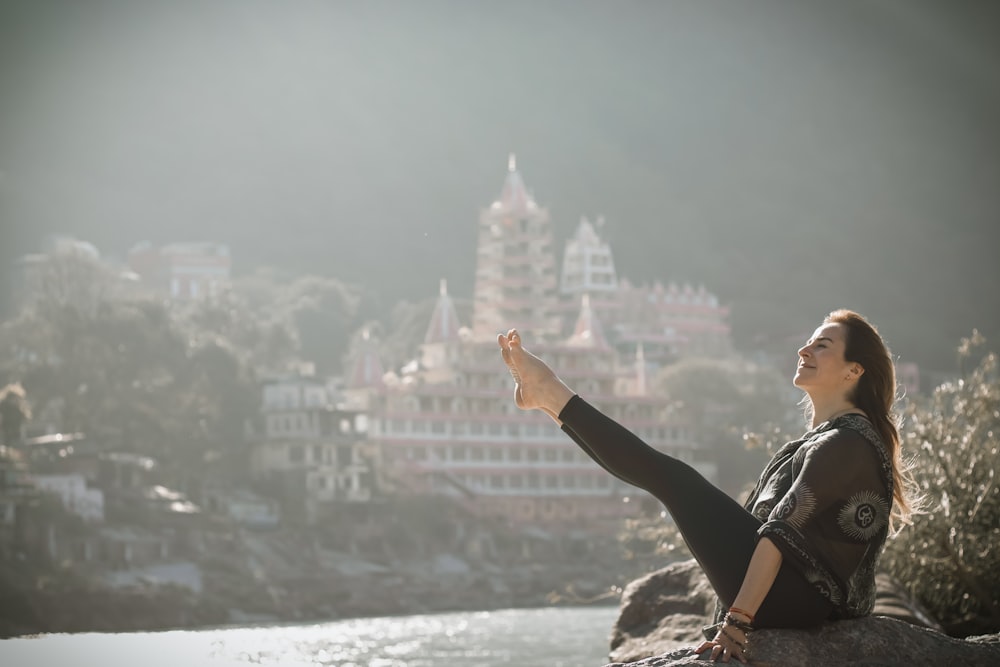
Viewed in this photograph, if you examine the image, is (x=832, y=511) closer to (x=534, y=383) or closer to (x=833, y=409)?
(x=833, y=409)

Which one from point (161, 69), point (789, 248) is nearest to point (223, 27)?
point (161, 69)

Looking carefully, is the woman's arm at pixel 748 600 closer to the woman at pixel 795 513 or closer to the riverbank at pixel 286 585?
the woman at pixel 795 513

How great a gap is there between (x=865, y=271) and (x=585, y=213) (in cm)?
811

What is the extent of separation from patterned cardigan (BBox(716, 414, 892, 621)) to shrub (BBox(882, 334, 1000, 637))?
2395 mm

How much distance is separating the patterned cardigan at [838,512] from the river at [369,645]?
1.62 metres

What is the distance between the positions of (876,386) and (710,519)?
0.90 feet

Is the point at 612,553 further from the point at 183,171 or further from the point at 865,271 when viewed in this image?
the point at 183,171

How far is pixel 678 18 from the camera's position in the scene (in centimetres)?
5119

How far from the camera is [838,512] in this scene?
1510 mm

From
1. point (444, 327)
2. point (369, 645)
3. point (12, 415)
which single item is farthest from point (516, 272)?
point (369, 645)

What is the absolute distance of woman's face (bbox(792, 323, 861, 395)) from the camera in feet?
5.31

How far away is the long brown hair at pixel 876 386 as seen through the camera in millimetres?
1589

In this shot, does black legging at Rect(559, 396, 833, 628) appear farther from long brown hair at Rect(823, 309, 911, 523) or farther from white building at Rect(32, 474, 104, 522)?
white building at Rect(32, 474, 104, 522)

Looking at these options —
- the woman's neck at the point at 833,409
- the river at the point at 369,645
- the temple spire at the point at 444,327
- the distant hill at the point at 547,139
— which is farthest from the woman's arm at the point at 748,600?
the distant hill at the point at 547,139
